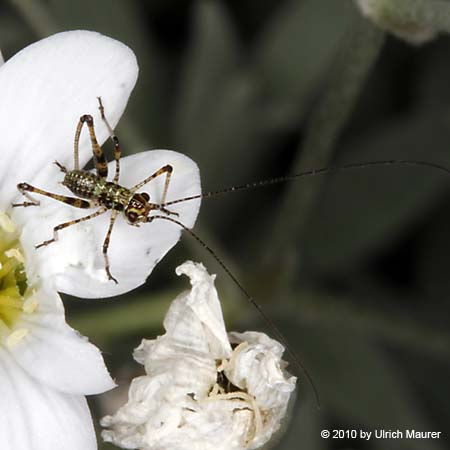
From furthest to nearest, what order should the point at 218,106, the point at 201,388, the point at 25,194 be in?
the point at 218,106
the point at 25,194
the point at 201,388

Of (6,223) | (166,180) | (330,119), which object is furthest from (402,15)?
(6,223)

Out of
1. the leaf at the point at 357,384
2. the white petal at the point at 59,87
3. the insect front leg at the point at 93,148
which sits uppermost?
the white petal at the point at 59,87

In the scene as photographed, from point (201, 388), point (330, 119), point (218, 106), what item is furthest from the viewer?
point (218, 106)

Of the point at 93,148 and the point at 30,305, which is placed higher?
the point at 93,148

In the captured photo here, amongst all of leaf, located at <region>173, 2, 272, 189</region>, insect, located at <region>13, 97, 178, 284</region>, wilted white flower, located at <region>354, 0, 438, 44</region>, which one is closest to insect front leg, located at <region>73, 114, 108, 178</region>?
insect, located at <region>13, 97, 178, 284</region>

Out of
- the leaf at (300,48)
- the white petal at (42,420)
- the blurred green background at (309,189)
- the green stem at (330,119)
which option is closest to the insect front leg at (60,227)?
the white petal at (42,420)

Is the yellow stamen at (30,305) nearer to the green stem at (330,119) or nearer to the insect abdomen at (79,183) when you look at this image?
the insect abdomen at (79,183)

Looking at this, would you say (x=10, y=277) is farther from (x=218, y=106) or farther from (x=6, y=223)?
(x=218, y=106)
